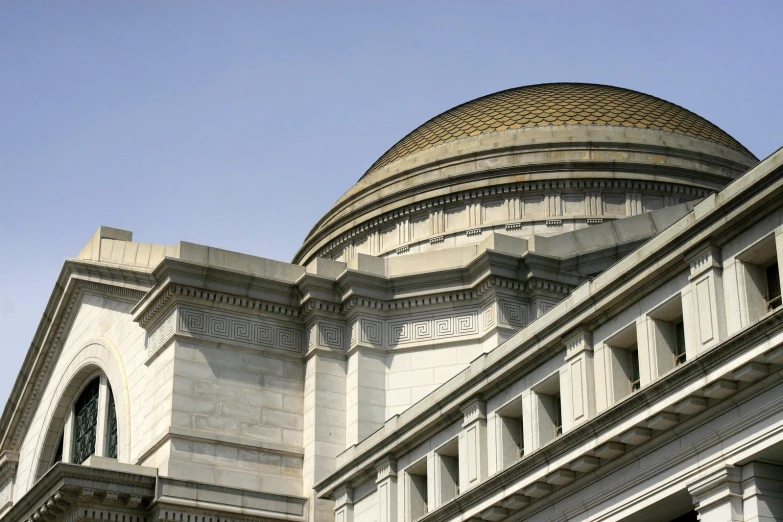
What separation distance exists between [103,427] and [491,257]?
11235 millimetres

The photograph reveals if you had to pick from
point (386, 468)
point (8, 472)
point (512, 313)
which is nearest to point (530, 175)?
point (512, 313)

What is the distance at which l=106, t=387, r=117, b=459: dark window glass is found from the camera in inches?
1443

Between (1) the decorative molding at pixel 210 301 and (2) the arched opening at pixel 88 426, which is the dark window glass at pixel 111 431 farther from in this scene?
(1) the decorative molding at pixel 210 301

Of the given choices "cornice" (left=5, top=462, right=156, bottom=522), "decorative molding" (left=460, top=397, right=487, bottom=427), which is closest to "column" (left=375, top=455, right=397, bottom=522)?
"decorative molding" (left=460, top=397, right=487, bottom=427)

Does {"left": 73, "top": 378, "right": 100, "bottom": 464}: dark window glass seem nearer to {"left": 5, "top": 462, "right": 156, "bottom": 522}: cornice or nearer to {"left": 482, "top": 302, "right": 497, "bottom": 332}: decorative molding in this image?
{"left": 5, "top": 462, "right": 156, "bottom": 522}: cornice

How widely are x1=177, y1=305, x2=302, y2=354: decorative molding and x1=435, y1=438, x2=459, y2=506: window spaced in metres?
8.34

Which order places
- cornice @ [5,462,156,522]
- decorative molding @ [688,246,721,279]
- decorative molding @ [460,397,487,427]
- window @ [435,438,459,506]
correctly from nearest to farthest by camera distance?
decorative molding @ [688,246,721,279] < decorative molding @ [460,397,487,427] < window @ [435,438,459,506] < cornice @ [5,462,156,522]

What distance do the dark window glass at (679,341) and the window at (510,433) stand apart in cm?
395

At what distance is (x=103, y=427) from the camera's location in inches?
1479

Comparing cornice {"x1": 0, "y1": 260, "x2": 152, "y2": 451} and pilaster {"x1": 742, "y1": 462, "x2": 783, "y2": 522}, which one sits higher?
cornice {"x1": 0, "y1": 260, "x2": 152, "y2": 451}

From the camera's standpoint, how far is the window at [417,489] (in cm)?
2727

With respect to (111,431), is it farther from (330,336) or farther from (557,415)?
(557,415)

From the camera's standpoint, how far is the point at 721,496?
63.6 ft

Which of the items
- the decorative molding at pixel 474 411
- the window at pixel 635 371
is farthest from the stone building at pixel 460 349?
the decorative molding at pixel 474 411
